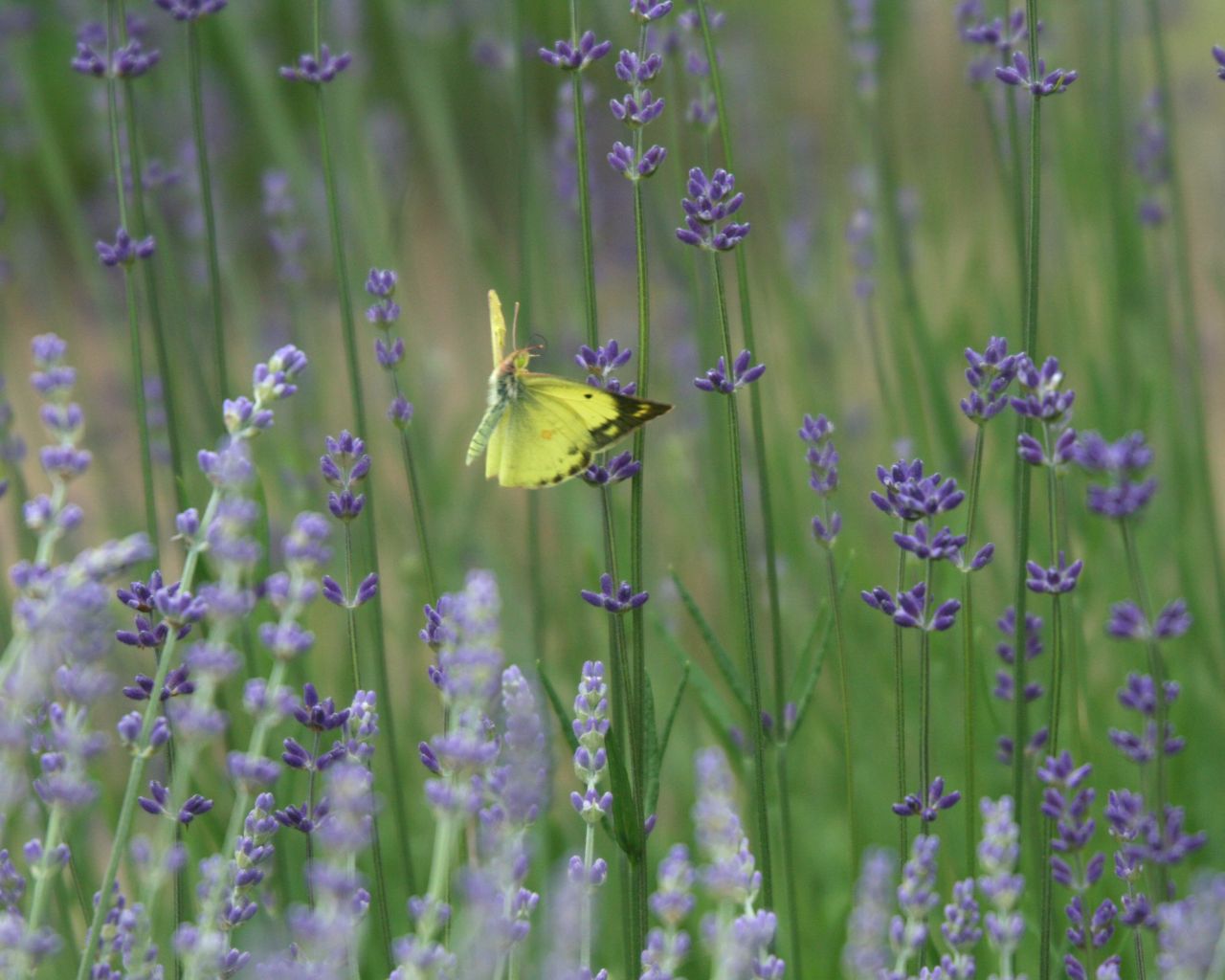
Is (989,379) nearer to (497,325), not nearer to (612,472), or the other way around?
(612,472)

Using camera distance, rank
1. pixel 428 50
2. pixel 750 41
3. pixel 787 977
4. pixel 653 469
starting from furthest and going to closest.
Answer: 1. pixel 750 41
2. pixel 653 469
3. pixel 428 50
4. pixel 787 977

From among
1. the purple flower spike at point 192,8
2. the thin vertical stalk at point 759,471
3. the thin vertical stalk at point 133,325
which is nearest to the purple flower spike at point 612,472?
the thin vertical stalk at point 759,471

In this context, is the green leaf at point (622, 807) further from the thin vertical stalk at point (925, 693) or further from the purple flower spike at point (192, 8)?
the purple flower spike at point (192, 8)

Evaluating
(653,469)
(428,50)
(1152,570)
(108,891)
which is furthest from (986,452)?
(108,891)

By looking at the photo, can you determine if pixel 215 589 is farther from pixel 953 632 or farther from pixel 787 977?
pixel 953 632

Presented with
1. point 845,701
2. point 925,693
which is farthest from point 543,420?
point 925,693

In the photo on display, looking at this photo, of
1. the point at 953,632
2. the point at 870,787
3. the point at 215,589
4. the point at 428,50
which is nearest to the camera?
the point at 215,589

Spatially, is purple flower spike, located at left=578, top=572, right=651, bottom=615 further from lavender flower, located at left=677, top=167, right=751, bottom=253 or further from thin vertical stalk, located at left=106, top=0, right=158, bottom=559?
thin vertical stalk, located at left=106, top=0, right=158, bottom=559
